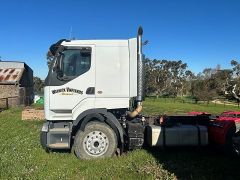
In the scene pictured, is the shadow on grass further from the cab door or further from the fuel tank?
the cab door

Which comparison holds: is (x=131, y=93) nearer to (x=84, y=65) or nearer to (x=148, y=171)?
(x=84, y=65)

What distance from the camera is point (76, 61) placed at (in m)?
9.98

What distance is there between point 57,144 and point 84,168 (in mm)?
1342

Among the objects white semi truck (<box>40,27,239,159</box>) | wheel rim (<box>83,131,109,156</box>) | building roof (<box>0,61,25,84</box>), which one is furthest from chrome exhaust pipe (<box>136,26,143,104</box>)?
building roof (<box>0,61,25,84</box>)

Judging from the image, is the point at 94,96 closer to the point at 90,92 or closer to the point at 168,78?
the point at 90,92

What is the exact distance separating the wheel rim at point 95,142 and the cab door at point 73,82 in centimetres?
79

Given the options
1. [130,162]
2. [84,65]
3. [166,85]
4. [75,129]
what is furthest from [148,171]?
[166,85]

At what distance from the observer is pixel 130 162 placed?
9.16 m

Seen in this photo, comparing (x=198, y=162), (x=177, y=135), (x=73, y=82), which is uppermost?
(x=73, y=82)

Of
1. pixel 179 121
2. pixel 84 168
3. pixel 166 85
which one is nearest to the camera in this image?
pixel 84 168

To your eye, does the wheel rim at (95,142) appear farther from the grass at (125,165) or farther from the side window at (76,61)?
the side window at (76,61)

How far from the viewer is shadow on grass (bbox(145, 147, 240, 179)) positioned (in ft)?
26.6

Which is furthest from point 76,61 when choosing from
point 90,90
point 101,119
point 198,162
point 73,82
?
point 198,162

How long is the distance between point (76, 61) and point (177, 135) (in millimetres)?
3456
